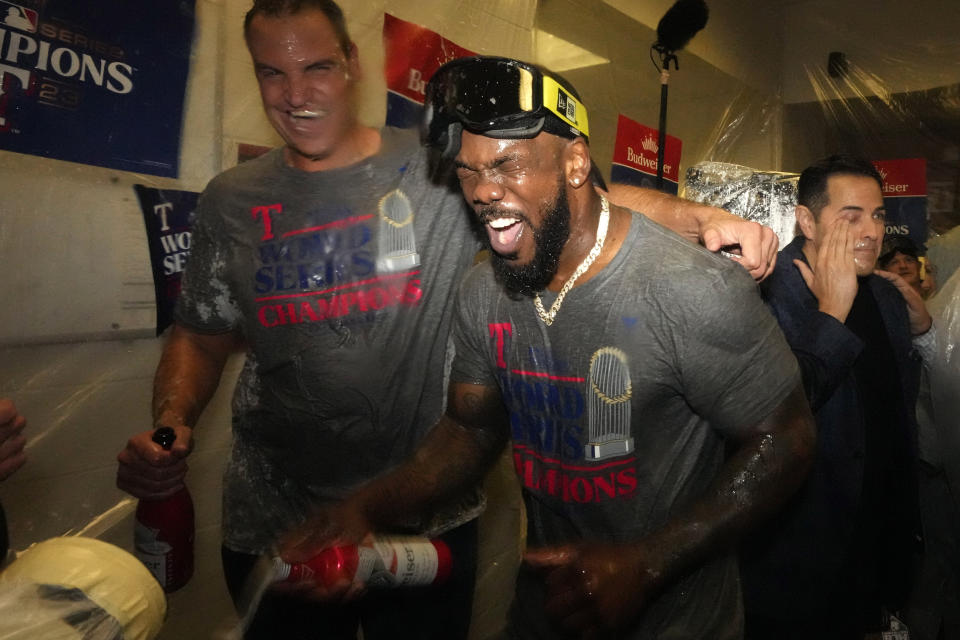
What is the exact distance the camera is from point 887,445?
144cm

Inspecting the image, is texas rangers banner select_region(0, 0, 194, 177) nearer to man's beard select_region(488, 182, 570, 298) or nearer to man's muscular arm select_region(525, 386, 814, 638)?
man's beard select_region(488, 182, 570, 298)

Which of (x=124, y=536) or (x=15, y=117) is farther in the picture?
(x=124, y=536)

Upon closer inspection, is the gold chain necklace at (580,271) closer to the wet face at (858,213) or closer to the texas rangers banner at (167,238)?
the texas rangers banner at (167,238)

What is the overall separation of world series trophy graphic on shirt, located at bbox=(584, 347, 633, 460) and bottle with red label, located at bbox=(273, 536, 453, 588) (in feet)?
1.00

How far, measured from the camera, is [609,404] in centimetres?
93

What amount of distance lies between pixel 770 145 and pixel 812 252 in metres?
1.28

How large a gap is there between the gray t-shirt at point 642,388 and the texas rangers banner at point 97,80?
55 cm

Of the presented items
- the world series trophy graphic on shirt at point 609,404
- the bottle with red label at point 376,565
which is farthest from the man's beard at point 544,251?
the bottle with red label at point 376,565

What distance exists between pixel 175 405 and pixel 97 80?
0.50 meters

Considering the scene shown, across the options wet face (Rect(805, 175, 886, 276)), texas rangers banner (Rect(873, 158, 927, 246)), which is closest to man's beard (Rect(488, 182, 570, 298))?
→ wet face (Rect(805, 175, 886, 276))

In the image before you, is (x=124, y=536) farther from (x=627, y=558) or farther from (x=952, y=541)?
(x=952, y=541)

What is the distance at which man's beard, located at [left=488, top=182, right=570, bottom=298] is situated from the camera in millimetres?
941

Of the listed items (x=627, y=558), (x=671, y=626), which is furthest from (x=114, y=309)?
(x=671, y=626)

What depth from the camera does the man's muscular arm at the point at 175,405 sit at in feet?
3.15
